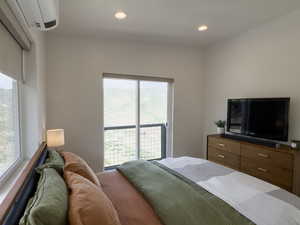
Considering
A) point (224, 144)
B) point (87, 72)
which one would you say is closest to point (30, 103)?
point (87, 72)

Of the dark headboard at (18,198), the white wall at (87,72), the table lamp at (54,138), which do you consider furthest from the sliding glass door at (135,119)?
the dark headboard at (18,198)

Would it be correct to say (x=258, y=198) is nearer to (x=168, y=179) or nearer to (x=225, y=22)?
(x=168, y=179)

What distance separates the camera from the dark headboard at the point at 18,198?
82cm

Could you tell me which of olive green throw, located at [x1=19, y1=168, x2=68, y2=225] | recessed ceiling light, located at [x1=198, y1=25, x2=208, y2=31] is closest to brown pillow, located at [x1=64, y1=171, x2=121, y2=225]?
olive green throw, located at [x1=19, y1=168, x2=68, y2=225]

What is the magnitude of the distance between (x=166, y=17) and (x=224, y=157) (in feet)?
7.62

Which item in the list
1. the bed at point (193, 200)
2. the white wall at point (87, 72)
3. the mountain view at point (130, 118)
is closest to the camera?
the bed at point (193, 200)

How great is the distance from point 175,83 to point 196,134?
4.06 feet

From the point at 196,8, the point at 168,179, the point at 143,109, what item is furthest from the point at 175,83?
the point at 168,179

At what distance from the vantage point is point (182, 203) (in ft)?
4.15

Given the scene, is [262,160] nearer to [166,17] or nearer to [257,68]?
[257,68]

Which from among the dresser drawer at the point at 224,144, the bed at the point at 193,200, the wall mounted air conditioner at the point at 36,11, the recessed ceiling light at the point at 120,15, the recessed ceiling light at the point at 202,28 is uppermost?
the recessed ceiling light at the point at 202,28

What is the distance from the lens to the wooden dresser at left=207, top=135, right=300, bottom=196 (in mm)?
2125

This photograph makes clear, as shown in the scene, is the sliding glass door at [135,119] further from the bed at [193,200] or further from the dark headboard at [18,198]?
the dark headboard at [18,198]

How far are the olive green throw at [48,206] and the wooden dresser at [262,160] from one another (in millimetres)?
2395
